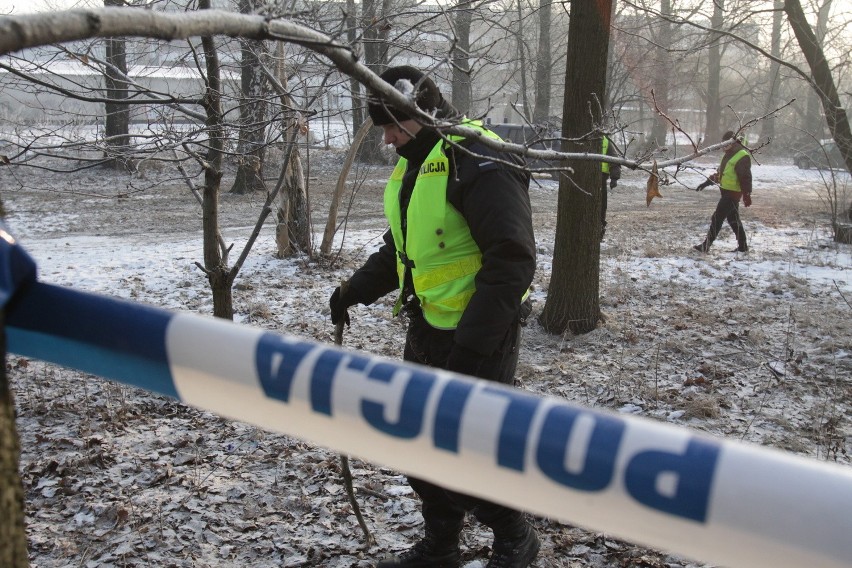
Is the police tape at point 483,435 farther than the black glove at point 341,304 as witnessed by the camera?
No

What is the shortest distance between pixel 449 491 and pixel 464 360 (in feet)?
1.80

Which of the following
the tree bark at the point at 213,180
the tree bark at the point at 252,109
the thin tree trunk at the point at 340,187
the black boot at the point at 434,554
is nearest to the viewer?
the black boot at the point at 434,554

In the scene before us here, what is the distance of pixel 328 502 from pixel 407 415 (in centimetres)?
272

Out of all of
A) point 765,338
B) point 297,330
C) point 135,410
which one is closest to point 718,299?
point 765,338

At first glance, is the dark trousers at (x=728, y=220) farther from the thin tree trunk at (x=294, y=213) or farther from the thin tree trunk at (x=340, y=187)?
the thin tree trunk at (x=294, y=213)

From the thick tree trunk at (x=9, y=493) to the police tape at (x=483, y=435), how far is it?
22cm

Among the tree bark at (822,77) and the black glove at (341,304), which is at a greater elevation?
the tree bark at (822,77)

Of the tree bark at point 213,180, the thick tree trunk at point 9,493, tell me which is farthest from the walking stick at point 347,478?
the thick tree trunk at point 9,493

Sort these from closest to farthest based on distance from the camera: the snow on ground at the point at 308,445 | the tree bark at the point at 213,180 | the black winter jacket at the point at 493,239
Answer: the black winter jacket at the point at 493,239 < the snow on ground at the point at 308,445 < the tree bark at the point at 213,180

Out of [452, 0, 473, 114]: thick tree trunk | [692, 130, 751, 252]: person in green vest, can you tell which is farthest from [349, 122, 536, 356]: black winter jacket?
[692, 130, 751, 252]: person in green vest

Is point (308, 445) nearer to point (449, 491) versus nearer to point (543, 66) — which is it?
point (449, 491)

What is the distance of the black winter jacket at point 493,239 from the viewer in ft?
8.65

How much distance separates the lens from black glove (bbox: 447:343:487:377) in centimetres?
274

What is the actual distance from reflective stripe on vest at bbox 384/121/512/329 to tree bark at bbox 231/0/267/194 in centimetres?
90
